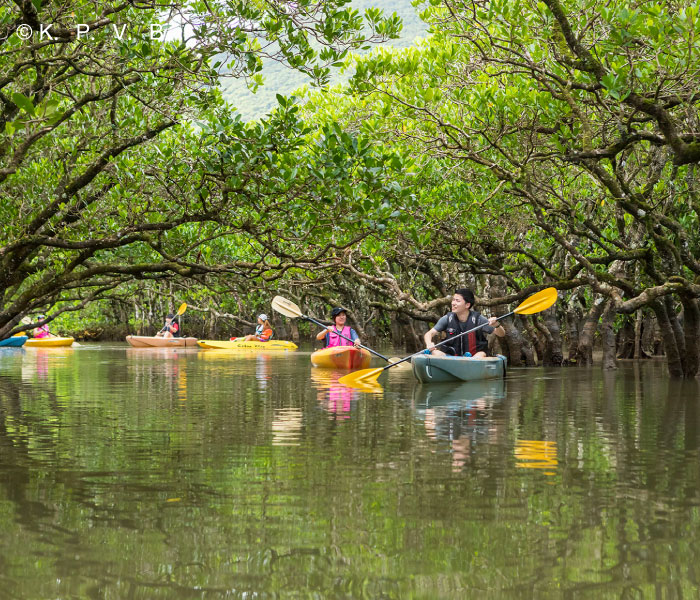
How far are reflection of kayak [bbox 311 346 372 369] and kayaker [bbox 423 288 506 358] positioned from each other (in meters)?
3.86

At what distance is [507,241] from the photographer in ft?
68.2

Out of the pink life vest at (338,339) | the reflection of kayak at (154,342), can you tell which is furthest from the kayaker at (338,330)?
the reflection of kayak at (154,342)

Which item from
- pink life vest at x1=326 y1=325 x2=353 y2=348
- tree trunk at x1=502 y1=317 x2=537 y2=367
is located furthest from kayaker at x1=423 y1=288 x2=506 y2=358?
tree trunk at x1=502 y1=317 x2=537 y2=367

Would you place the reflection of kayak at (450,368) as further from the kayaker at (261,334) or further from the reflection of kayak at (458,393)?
the kayaker at (261,334)

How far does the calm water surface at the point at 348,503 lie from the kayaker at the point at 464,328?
14.7 ft

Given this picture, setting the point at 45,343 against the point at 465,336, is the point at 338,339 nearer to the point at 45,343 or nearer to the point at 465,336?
the point at 465,336

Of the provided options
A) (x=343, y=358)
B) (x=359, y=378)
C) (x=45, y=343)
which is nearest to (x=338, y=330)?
(x=343, y=358)

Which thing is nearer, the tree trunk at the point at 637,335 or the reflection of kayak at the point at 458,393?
the reflection of kayak at the point at 458,393

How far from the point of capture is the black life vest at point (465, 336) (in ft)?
50.9

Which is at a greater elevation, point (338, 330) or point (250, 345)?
point (338, 330)

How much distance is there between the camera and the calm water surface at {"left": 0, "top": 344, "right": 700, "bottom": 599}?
381 centimetres

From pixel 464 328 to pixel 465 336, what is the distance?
0.21 m

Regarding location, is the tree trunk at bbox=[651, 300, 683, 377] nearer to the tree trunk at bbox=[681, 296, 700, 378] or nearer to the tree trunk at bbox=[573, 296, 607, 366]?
the tree trunk at bbox=[681, 296, 700, 378]

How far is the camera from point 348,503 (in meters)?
5.27
